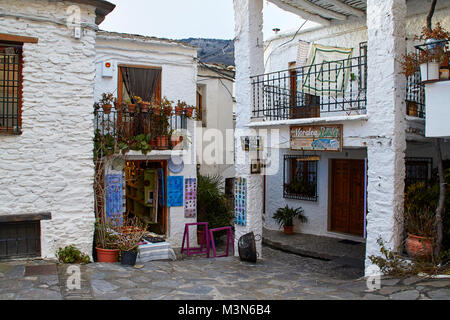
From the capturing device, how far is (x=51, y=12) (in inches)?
300

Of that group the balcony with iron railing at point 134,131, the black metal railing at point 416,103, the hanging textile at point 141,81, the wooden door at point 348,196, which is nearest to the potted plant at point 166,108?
the balcony with iron railing at point 134,131

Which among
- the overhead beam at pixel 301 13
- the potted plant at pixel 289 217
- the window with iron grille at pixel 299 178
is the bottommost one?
the potted plant at pixel 289 217

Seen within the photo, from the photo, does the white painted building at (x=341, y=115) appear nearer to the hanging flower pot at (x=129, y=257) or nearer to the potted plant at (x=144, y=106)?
the potted plant at (x=144, y=106)

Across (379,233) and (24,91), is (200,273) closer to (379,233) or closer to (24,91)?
(379,233)

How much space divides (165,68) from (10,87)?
4.45 m

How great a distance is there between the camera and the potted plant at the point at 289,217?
12336 mm

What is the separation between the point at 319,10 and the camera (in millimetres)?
10383

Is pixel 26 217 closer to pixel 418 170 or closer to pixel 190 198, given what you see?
pixel 190 198

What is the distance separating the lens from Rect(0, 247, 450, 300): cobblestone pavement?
5730 millimetres

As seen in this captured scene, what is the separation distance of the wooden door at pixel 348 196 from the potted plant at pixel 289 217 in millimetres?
971

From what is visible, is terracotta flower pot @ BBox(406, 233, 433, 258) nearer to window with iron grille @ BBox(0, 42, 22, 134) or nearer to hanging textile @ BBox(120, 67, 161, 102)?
window with iron grille @ BBox(0, 42, 22, 134)
